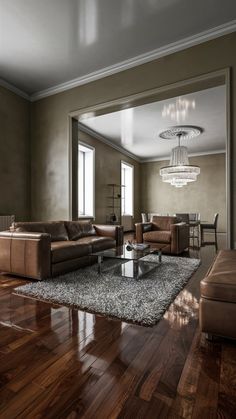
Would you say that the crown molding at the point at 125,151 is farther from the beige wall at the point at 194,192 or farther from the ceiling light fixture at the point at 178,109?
the ceiling light fixture at the point at 178,109

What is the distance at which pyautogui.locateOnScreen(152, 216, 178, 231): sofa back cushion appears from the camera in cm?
557

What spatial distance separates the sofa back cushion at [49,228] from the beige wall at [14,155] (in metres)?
1.36

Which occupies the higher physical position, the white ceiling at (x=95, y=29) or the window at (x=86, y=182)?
the white ceiling at (x=95, y=29)

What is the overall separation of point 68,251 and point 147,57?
10.9 feet

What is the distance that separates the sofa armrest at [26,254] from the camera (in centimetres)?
291

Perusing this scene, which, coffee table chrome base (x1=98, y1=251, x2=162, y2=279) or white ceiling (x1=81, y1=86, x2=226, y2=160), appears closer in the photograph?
coffee table chrome base (x1=98, y1=251, x2=162, y2=279)

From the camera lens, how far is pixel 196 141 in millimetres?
8031

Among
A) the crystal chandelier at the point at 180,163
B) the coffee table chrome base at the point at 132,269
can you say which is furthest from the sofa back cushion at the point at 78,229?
the crystal chandelier at the point at 180,163

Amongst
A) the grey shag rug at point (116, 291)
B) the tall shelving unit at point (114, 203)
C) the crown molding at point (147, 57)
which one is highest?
the crown molding at point (147, 57)

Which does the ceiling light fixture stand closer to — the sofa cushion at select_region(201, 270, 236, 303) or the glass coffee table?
the glass coffee table

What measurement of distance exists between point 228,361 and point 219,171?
8.88 metres

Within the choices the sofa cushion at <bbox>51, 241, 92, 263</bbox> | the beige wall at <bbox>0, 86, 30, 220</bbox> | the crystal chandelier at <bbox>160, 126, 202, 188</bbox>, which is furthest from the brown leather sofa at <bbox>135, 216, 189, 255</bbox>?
the beige wall at <bbox>0, 86, 30, 220</bbox>

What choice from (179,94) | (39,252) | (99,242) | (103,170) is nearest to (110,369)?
(39,252)

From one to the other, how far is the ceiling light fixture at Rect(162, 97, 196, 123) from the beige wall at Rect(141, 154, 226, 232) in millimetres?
3928
